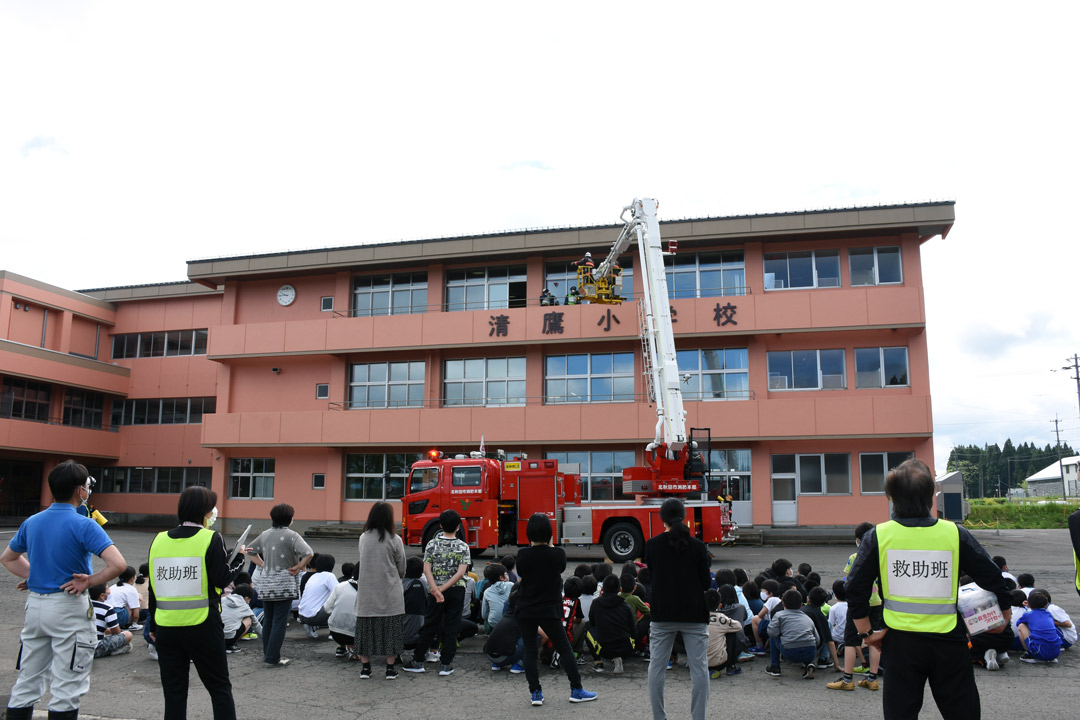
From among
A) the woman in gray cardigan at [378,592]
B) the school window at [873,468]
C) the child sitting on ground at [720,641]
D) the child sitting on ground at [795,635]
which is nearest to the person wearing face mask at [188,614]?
the woman in gray cardigan at [378,592]

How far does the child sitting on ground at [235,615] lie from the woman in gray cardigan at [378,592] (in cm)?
207

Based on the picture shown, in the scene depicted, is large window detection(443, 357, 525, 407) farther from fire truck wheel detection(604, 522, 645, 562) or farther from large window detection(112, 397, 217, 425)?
large window detection(112, 397, 217, 425)

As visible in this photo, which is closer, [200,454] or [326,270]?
[326,270]

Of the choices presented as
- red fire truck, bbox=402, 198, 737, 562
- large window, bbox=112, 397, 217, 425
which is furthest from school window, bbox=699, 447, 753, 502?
large window, bbox=112, 397, 217, 425

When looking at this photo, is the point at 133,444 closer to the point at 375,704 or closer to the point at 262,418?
the point at 262,418

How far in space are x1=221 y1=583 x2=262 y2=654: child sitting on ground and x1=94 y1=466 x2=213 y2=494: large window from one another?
24331 millimetres

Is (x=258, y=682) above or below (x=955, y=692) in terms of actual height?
below

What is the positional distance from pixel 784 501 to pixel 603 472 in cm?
582

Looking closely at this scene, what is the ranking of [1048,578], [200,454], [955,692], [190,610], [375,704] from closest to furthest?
[955,692] → [190,610] → [375,704] → [1048,578] → [200,454]

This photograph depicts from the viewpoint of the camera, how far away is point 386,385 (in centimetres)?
2739

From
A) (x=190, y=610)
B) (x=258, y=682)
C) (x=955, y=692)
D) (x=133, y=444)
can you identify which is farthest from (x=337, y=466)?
(x=955, y=692)

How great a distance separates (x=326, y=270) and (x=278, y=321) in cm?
271

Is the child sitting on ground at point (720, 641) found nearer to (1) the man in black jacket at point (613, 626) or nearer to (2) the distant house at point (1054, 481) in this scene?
(1) the man in black jacket at point (613, 626)

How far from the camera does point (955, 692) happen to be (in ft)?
12.4
